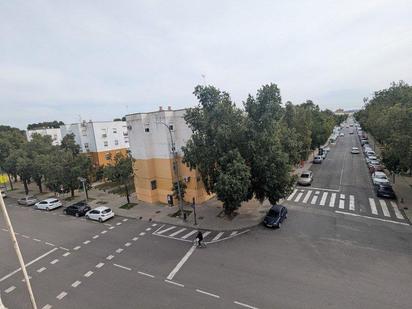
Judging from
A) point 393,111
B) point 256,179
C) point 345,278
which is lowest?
point 345,278

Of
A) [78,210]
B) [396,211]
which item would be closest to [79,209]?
[78,210]

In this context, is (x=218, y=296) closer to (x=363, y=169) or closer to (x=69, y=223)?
(x=69, y=223)

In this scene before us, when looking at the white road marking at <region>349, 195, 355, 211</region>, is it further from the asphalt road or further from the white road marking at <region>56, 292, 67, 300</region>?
the white road marking at <region>56, 292, 67, 300</region>

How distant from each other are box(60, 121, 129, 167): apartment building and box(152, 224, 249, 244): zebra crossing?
24962 mm

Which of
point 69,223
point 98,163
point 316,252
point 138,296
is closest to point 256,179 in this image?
point 316,252

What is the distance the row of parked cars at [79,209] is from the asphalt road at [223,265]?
1.56 m

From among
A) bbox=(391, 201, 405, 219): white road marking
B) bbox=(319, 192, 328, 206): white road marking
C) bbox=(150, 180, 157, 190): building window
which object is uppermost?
bbox=(150, 180, 157, 190): building window

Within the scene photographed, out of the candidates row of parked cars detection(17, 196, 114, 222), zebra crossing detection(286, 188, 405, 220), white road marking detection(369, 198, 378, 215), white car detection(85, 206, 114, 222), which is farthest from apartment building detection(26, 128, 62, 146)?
white road marking detection(369, 198, 378, 215)

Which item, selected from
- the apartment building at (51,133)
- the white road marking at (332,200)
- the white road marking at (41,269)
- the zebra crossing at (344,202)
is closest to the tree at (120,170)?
the white road marking at (41,269)

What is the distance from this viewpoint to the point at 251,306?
11.3 metres

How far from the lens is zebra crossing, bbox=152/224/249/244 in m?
18.9

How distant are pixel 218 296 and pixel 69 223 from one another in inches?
761

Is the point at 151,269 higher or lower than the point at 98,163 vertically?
lower

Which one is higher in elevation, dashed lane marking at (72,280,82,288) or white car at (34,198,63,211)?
white car at (34,198,63,211)
